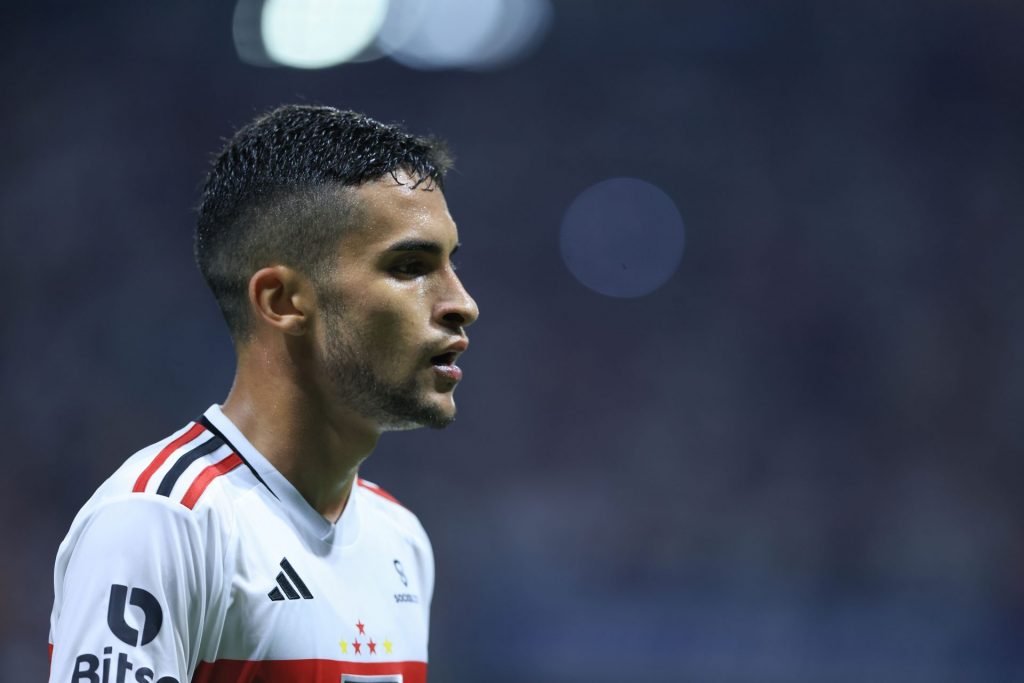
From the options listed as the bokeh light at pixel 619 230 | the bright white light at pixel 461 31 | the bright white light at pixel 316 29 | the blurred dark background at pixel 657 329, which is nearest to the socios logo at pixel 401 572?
the blurred dark background at pixel 657 329

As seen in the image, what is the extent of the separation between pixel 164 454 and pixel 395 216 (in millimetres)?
560

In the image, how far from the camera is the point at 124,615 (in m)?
1.43

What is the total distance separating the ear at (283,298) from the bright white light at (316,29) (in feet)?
21.4

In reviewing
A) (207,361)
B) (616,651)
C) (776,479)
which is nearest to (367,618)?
(616,651)

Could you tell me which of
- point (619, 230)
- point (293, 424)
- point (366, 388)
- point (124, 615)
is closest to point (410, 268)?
point (366, 388)

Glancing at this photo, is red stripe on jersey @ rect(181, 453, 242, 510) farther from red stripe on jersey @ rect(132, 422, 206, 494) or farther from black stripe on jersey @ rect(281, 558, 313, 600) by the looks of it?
black stripe on jersey @ rect(281, 558, 313, 600)

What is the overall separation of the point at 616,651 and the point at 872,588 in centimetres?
192

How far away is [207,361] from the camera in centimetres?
746

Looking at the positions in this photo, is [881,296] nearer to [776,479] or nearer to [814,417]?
[814,417]

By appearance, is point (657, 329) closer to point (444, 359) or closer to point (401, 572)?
point (401, 572)

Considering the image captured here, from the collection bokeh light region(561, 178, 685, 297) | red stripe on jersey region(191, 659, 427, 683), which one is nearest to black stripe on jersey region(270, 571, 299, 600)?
red stripe on jersey region(191, 659, 427, 683)

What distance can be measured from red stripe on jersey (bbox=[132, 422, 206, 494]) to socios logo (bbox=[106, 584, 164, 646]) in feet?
0.53

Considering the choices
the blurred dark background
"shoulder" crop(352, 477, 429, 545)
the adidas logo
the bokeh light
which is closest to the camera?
the adidas logo

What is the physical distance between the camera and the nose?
1805mm
